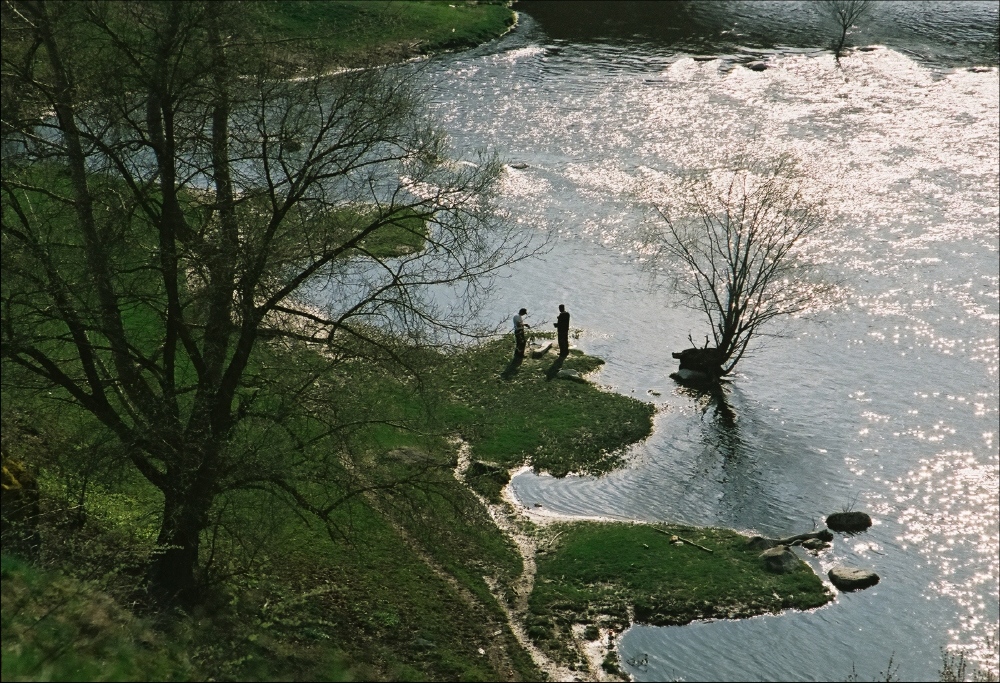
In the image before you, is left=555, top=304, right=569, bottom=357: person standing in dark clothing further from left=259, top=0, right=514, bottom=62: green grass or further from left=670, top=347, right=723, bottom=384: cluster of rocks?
left=259, top=0, right=514, bottom=62: green grass

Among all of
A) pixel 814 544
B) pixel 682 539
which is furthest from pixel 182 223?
pixel 814 544

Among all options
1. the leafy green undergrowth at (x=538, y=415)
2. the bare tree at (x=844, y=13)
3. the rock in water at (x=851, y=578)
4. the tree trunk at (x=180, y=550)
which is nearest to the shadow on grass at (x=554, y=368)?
the leafy green undergrowth at (x=538, y=415)

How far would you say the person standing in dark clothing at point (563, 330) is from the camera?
33281 mm

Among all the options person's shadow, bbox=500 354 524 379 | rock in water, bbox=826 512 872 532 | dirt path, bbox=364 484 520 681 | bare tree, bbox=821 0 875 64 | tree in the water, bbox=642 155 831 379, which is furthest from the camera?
bare tree, bbox=821 0 875 64

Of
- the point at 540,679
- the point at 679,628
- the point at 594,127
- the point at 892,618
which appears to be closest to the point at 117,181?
the point at 540,679

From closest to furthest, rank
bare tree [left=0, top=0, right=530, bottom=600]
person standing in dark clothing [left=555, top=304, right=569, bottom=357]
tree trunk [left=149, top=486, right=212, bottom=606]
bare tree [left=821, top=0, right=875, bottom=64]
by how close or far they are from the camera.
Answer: bare tree [left=0, top=0, right=530, bottom=600] < tree trunk [left=149, top=486, right=212, bottom=606] < person standing in dark clothing [left=555, top=304, right=569, bottom=357] < bare tree [left=821, top=0, right=875, bottom=64]

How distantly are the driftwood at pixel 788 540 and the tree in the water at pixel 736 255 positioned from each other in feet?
26.6

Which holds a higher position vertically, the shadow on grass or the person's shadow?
the person's shadow

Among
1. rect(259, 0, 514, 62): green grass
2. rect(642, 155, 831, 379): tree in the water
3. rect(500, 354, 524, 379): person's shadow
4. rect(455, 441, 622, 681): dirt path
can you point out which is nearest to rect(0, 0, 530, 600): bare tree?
rect(455, 441, 622, 681): dirt path

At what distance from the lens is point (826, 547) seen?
25.4m

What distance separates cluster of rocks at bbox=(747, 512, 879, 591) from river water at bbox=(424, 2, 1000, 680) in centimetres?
31

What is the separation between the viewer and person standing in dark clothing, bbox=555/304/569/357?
109 ft

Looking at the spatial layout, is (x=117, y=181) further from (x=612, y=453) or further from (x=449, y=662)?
(x=612, y=453)

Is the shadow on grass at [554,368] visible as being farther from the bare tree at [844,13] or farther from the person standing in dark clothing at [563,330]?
the bare tree at [844,13]
